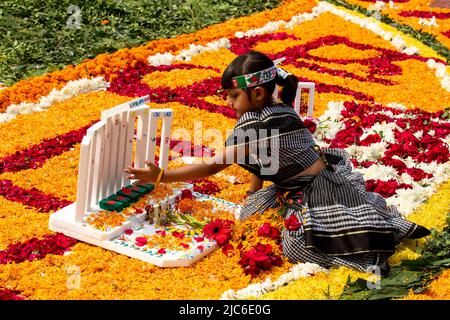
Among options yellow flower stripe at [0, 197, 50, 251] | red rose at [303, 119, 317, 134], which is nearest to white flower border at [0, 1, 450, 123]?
yellow flower stripe at [0, 197, 50, 251]

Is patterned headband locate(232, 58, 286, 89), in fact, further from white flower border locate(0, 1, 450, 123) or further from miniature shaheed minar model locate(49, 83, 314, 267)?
white flower border locate(0, 1, 450, 123)

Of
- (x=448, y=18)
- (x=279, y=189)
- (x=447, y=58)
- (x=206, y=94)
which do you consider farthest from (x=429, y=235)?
(x=448, y=18)

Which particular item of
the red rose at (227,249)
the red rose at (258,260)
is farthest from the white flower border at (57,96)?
the red rose at (258,260)

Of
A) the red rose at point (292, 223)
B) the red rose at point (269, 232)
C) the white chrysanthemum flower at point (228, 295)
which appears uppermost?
the red rose at point (292, 223)

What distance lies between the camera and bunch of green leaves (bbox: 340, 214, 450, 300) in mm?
4516

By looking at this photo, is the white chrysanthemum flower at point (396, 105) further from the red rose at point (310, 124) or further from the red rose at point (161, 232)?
the red rose at point (161, 232)

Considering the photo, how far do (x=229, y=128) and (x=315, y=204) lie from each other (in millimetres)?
2655

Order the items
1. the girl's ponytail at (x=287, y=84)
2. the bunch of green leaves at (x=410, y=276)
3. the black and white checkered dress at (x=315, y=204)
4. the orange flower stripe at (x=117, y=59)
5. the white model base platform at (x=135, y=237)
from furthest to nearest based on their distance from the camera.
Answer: the orange flower stripe at (x=117, y=59) → the girl's ponytail at (x=287, y=84) → the white model base platform at (x=135, y=237) → the black and white checkered dress at (x=315, y=204) → the bunch of green leaves at (x=410, y=276)

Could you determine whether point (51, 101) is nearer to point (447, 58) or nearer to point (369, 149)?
point (369, 149)

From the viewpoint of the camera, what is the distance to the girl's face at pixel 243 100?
5.28m

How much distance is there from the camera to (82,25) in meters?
10.6

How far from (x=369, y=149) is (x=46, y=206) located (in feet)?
10.0

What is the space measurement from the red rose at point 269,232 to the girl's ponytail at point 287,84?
1.01 metres

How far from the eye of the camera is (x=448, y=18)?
13625 millimetres
